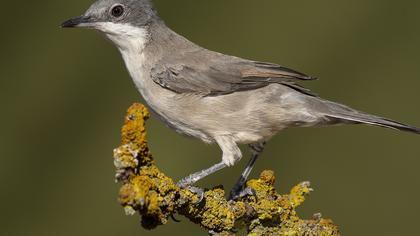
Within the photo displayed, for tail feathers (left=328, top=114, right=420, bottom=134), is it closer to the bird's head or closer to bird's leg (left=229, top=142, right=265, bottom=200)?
bird's leg (left=229, top=142, right=265, bottom=200)

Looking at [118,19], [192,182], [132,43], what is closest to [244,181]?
[192,182]

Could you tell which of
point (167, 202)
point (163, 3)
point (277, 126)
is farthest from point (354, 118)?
point (163, 3)

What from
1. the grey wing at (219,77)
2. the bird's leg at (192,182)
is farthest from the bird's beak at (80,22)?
the bird's leg at (192,182)

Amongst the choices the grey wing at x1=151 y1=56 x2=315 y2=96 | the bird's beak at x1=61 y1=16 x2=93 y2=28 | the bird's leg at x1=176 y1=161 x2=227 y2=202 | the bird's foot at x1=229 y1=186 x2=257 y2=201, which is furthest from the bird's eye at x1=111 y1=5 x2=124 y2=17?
the bird's foot at x1=229 y1=186 x2=257 y2=201

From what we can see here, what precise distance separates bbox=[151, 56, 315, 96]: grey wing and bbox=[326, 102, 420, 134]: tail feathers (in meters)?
0.24

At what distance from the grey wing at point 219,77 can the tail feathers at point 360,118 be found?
9.5 inches

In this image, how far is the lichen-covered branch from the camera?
304 cm

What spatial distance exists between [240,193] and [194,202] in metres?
0.72

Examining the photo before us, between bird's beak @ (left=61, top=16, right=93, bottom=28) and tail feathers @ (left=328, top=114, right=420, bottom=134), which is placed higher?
tail feathers @ (left=328, top=114, right=420, bottom=134)

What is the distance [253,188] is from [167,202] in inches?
38.2

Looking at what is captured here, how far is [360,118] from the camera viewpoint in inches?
165

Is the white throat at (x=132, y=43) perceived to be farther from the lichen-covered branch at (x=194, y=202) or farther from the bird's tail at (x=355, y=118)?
the bird's tail at (x=355, y=118)

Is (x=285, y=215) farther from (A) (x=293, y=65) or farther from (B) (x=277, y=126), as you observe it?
(A) (x=293, y=65)

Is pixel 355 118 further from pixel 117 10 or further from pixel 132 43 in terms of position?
pixel 117 10
